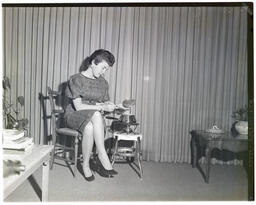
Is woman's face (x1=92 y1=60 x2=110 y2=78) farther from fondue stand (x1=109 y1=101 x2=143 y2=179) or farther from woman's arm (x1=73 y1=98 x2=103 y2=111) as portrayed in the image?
fondue stand (x1=109 y1=101 x2=143 y2=179)

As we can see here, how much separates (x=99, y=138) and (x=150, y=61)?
995 mm

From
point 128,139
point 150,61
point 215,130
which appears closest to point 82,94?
point 128,139

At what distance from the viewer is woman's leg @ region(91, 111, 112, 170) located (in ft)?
7.45

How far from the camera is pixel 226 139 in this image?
2.36 metres

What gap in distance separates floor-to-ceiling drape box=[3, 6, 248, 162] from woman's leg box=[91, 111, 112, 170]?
0.62 m

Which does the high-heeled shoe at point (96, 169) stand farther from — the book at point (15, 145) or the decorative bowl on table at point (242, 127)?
the decorative bowl on table at point (242, 127)

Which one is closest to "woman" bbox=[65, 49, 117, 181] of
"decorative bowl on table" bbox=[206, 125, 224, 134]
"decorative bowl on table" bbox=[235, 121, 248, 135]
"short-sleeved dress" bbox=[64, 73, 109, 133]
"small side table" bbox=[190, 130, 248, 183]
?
"short-sleeved dress" bbox=[64, 73, 109, 133]

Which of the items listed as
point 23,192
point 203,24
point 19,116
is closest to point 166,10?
point 203,24

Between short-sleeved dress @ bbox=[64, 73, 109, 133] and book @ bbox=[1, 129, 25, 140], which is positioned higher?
short-sleeved dress @ bbox=[64, 73, 109, 133]

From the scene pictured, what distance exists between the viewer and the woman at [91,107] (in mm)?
2297

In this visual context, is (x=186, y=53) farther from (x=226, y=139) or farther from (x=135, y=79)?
(x=226, y=139)

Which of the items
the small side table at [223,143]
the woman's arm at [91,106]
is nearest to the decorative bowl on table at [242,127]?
the small side table at [223,143]

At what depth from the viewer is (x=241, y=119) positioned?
262 centimetres

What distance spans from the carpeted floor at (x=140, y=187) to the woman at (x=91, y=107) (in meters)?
0.16
